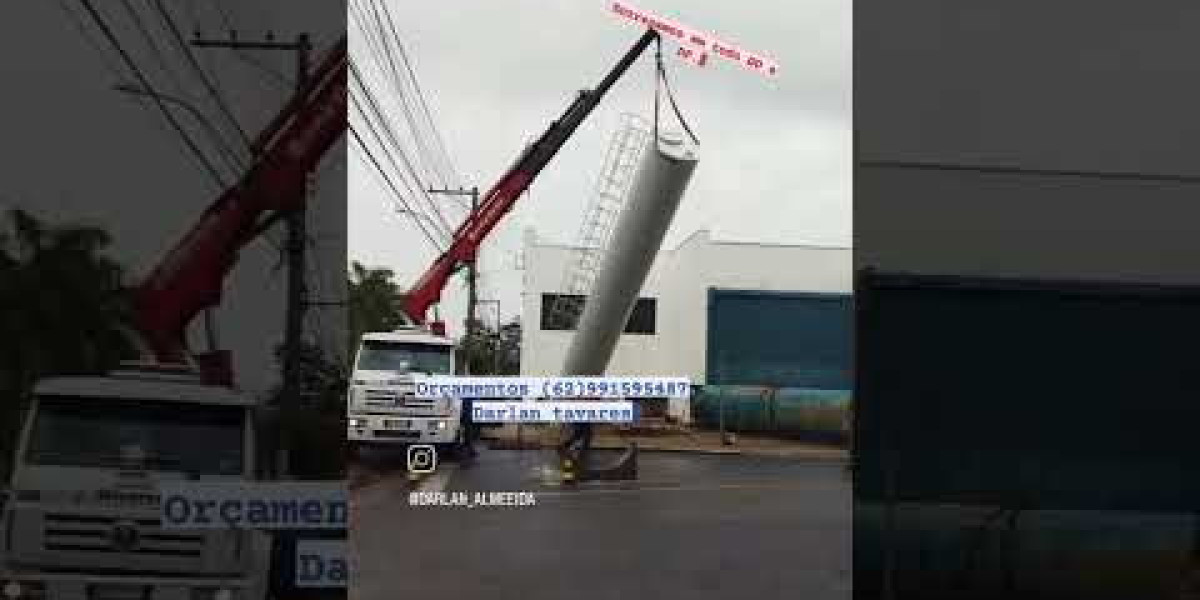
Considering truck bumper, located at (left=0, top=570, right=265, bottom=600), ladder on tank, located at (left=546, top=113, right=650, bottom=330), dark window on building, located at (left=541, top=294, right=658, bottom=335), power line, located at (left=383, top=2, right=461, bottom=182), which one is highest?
power line, located at (left=383, top=2, right=461, bottom=182)

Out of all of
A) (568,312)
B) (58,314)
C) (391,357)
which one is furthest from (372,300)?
(58,314)

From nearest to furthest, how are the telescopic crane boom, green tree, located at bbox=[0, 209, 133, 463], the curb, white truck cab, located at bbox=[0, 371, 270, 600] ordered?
green tree, located at bbox=[0, 209, 133, 463]
white truck cab, located at bbox=[0, 371, 270, 600]
the telescopic crane boom
the curb

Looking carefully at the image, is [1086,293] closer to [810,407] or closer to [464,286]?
[810,407]

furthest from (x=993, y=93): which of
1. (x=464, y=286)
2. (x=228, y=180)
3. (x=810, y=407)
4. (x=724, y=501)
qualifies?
(x=228, y=180)

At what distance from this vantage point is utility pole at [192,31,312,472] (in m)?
3.54

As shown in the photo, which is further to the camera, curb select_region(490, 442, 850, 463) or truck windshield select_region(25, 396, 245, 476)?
curb select_region(490, 442, 850, 463)

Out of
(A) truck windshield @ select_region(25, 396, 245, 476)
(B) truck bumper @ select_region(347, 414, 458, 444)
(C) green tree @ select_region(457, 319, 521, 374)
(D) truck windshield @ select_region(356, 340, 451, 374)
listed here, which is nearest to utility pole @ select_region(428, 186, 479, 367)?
(C) green tree @ select_region(457, 319, 521, 374)

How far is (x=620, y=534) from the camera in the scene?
381 cm

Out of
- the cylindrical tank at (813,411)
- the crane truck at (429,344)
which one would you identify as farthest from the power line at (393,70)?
the cylindrical tank at (813,411)

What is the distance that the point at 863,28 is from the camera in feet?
13.2

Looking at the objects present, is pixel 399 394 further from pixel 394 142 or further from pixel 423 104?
pixel 423 104

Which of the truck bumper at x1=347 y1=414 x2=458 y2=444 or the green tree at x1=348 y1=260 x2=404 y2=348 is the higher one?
the green tree at x1=348 y1=260 x2=404 y2=348

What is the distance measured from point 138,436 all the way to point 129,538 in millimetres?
268

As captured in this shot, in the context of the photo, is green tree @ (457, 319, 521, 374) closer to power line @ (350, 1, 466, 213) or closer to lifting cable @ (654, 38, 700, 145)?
power line @ (350, 1, 466, 213)
